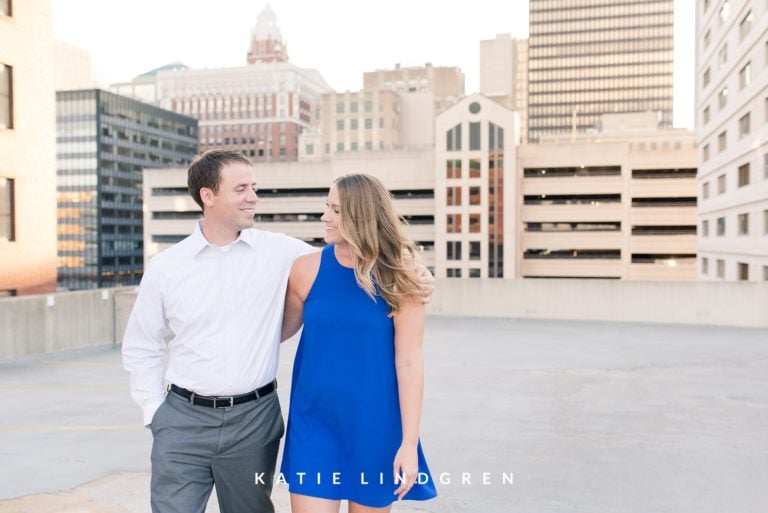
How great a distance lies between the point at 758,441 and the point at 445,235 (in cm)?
7909

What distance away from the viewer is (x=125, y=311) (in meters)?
13.0

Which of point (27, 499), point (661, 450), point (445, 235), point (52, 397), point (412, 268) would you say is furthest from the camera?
point (445, 235)

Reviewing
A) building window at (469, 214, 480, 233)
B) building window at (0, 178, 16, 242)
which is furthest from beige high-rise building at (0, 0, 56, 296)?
building window at (469, 214, 480, 233)

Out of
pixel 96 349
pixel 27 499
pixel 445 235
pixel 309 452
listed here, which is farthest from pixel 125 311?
pixel 445 235

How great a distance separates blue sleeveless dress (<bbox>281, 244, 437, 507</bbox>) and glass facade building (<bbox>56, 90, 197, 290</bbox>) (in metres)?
131

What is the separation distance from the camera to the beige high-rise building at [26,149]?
18.5 m

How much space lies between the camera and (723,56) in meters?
44.8

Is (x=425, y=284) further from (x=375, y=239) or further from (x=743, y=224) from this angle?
(x=743, y=224)

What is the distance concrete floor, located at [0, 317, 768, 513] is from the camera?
4902mm

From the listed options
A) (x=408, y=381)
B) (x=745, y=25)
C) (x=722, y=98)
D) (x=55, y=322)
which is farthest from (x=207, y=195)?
(x=722, y=98)

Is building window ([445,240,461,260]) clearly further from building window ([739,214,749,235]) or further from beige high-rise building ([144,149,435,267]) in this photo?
building window ([739,214,749,235])

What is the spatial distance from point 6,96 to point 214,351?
1897cm

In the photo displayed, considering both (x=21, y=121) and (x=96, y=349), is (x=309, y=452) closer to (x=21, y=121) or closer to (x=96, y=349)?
(x=96, y=349)

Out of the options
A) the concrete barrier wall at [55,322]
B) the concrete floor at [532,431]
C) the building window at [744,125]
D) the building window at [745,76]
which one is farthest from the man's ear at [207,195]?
the building window at [744,125]
